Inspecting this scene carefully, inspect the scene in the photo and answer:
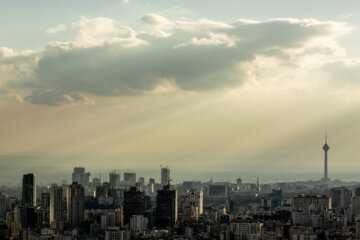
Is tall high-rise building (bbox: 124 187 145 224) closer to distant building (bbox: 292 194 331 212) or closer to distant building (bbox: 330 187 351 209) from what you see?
distant building (bbox: 292 194 331 212)

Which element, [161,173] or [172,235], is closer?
[172,235]

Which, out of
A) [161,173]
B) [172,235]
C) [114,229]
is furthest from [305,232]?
[161,173]

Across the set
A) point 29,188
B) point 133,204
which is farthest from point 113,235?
point 29,188

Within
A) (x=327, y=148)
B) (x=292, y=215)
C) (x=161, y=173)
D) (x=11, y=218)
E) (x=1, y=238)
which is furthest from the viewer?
(x=327, y=148)

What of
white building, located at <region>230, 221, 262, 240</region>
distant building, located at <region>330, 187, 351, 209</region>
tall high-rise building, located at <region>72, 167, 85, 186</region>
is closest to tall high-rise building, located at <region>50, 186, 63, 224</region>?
white building, located at <region>230, 221, 262, 240</region>

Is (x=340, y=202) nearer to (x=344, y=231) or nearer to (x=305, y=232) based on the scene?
(x=344, y=231)

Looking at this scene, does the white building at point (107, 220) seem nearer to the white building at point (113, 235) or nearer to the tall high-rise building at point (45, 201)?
the white building at point (113, 235)
